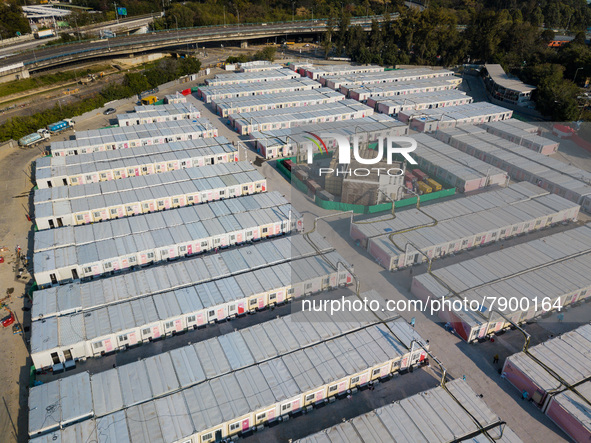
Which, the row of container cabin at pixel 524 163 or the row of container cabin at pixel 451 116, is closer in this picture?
the row of container cabin at pixel 524 163

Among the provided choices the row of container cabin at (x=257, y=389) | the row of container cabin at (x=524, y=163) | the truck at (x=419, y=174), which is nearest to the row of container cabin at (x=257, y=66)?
the row of container cabin at (x=524, y=163)

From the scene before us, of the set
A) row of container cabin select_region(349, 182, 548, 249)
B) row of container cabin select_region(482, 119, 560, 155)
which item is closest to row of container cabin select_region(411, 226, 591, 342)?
row of container cabin select_region(349, 182, 548, 249)

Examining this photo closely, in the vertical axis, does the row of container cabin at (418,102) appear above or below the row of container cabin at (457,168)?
above

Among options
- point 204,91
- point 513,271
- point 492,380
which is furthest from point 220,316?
point 204,91

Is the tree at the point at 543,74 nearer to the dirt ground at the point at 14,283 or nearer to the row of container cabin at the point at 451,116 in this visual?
the row of container cabin at the point at 451,116

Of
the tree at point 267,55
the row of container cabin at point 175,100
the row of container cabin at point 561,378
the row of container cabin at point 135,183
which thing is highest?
the tree at point 267,55

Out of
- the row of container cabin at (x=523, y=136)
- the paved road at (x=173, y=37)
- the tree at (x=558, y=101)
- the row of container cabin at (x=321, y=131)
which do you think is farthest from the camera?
the paved road at (x=173, y=37)

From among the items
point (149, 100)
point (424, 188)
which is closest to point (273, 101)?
point (149, 100)
